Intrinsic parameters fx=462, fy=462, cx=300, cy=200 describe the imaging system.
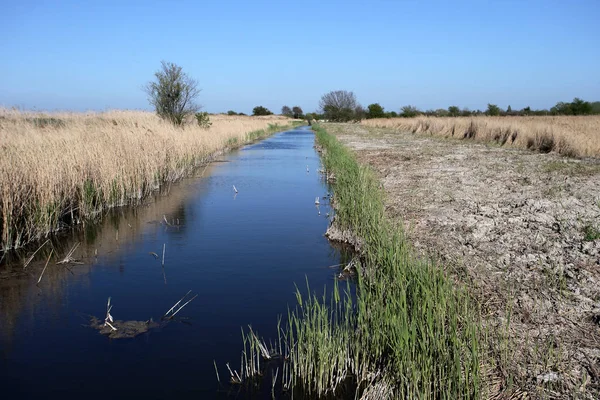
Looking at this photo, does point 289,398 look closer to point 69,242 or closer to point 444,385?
point 444,385

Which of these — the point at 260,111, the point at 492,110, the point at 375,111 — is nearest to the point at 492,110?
the point at 492,110

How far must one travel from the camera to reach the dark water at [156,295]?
11.6ft

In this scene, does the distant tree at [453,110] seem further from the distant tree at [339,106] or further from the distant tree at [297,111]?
the distant tree at [297,111]

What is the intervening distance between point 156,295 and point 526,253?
4.14m

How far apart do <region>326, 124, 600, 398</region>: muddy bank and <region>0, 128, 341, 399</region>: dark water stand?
1725 millimetres

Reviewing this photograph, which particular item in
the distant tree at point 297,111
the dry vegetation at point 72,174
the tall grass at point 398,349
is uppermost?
the distant tree at point 297,111

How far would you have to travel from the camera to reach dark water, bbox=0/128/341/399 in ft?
11.6

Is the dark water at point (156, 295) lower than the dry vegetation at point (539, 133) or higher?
lower

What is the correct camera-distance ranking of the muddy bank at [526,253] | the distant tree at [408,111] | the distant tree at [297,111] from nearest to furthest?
the muddy bank at [526,253], the distant tree at [408,111], the distant tree at [297,111]

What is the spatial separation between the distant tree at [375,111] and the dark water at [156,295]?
223 ft

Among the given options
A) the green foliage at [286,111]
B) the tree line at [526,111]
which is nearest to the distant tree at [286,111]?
the green foliage at [286,111]

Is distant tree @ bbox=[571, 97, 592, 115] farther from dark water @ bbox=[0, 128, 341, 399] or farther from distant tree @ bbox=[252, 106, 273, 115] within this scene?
distant tree @ bbox=[252, 106, 273, 115]

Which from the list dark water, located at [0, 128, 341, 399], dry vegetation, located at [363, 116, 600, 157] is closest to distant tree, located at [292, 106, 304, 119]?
dry vegetation, located at [363, 116, 600, 157]

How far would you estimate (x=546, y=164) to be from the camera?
1224cm
